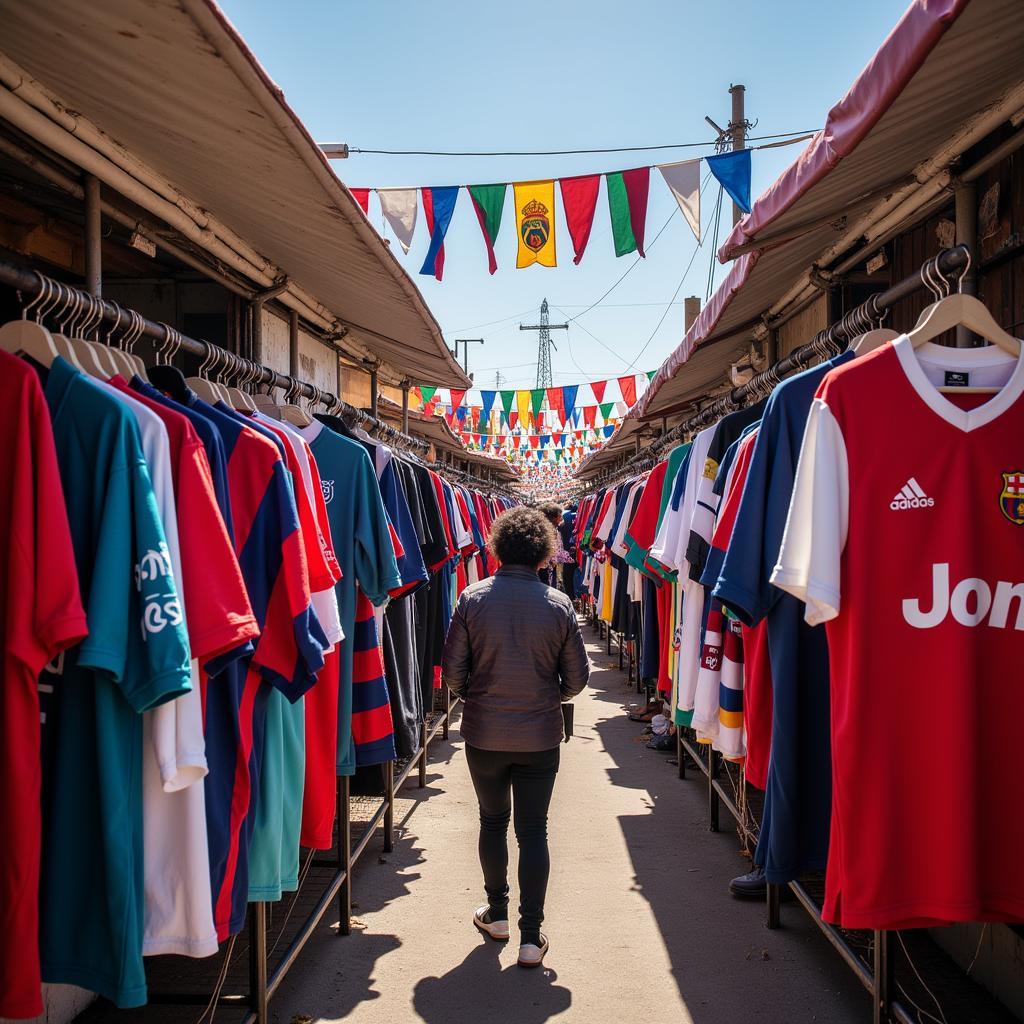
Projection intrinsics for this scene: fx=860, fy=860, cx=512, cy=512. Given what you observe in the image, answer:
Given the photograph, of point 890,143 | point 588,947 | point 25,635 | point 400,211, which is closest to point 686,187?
point 400,211

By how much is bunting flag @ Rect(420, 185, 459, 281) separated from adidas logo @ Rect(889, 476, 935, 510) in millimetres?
4584

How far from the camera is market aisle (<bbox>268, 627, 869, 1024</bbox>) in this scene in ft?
10.9

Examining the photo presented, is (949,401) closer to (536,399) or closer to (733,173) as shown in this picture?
(733,173)

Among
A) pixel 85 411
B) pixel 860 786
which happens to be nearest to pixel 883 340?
pixel 860 786

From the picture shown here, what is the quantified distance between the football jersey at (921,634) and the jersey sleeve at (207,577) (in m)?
1.42

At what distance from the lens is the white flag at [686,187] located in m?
6.08

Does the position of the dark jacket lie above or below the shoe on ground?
above

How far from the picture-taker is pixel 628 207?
20.0ft

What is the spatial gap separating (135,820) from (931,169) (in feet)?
11.4

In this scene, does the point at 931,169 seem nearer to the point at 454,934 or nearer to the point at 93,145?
the point at 93,145

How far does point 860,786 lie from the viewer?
2225 millimetres

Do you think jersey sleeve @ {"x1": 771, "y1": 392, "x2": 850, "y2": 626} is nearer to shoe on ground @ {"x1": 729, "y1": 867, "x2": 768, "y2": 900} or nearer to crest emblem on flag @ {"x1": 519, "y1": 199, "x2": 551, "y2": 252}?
shoe on ground @ {"x1": 729, "y1": 867, "x2": 768, "y2": 900}

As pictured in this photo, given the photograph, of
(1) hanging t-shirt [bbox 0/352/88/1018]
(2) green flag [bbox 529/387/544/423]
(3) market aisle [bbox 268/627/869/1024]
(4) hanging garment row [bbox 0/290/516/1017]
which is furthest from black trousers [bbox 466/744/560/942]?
(2) green flag [bbox 529/387/544/423]

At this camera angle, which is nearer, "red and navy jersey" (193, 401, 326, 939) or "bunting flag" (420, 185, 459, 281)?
"red and navy jersey" (193, 401, 326, 939)
